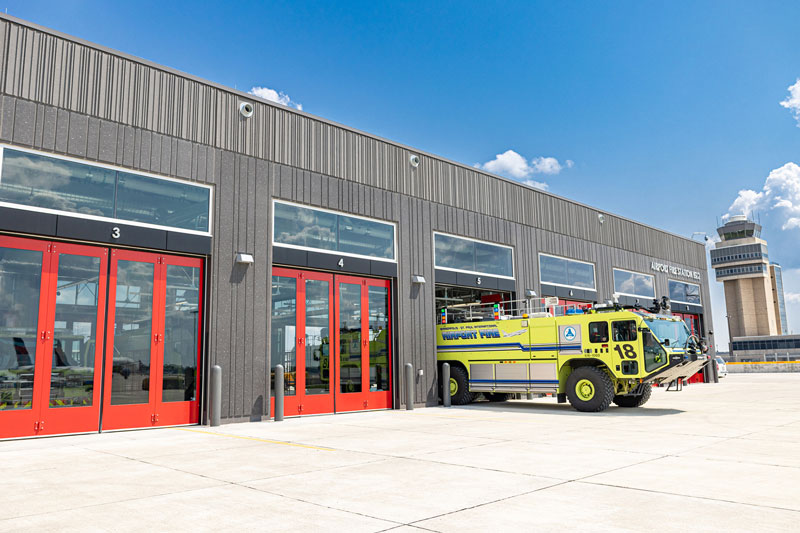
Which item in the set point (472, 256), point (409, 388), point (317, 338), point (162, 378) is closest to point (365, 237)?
point (317, 338)

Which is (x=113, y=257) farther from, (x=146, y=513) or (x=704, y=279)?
(x=704, y=279)

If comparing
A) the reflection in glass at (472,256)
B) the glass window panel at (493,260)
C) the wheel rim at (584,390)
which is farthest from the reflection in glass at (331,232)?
the wheel rim at (584,390)

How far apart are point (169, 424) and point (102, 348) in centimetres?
198

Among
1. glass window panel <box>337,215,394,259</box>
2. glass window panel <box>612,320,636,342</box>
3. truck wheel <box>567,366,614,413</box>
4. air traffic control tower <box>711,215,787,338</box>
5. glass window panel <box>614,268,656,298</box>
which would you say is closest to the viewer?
glass window panel <box>612,320,636,342</box>

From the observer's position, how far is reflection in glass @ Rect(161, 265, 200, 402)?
11656mm

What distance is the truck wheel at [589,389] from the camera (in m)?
13.8

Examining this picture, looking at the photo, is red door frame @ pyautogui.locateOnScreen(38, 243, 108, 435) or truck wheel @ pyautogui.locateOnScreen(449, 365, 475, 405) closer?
red door frame @ pyautogui.locateOnScreen(38, 243, 108, 435)

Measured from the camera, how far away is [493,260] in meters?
19.2

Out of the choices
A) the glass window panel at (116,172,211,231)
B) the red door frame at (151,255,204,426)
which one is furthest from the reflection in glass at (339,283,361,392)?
the glass window panel at (116,172,211,231)

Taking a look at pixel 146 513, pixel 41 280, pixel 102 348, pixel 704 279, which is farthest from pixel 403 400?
pixel 704 279

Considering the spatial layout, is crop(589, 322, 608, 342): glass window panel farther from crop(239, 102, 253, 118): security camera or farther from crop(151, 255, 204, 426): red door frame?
crop(239, 102, 253, 118): security camera

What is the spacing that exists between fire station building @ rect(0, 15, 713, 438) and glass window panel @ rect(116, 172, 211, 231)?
0.10 ft

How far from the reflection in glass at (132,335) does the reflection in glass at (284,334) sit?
9.01 feet

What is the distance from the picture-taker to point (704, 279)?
32.1 m
